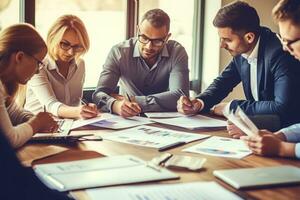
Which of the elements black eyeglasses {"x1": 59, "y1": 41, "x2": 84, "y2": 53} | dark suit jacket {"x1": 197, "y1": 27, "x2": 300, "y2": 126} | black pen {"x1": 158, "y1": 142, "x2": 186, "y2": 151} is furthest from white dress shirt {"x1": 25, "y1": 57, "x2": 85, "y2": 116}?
black pen {"x1": 158, "y1": 142, "x2": 186, "y2": 151}

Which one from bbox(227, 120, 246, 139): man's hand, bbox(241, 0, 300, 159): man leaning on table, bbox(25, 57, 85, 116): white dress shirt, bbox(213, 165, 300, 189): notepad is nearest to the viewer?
bbox(213, 165, 300, 189): notepad

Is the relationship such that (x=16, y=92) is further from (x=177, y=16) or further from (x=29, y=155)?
(x=177, y=16)

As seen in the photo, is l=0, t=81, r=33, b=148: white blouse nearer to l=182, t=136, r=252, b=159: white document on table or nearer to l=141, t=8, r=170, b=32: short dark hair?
l=182, t=136, r=252, b=159: white document on table

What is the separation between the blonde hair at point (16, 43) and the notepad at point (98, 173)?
68 cm

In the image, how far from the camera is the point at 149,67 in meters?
3.06

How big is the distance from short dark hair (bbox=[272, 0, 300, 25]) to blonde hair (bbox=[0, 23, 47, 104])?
1.04 m

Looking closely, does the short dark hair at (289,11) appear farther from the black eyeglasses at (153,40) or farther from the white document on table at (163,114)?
the black eyeglasses at (153,40)

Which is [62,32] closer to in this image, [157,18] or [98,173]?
[157,18]

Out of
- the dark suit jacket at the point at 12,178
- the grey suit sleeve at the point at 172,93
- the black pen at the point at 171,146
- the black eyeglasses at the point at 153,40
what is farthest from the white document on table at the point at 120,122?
the dark suit jacket at the point at 12,178

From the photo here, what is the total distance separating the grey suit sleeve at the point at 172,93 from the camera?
269 centimetres

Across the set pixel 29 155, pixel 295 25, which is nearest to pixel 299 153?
pixel 295 25

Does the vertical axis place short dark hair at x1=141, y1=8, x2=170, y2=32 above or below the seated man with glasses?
above

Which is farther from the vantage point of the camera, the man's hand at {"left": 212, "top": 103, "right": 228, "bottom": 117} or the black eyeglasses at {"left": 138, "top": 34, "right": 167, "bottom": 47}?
the black eyeglasses at {"left": 138, "top": 34, "right": 167, "bottom": 47}

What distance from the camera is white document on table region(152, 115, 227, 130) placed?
2.21m
